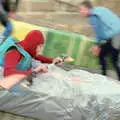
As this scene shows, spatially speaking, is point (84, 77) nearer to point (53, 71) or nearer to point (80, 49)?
point (53, 71)

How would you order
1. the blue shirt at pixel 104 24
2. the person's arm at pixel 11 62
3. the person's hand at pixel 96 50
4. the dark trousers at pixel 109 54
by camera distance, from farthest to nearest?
1. the person's hand at pixel 96 50
2. the dark trousers at pixel 109 54
3. the blue shirt at pixel 104 24
4. the person's arm at pixel 11 62

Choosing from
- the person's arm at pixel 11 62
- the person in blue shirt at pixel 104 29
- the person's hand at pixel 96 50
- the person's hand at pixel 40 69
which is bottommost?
the person's hand at pixel 96 50

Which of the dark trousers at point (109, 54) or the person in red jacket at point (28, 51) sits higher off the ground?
the person in red jacket at point (28, 51)

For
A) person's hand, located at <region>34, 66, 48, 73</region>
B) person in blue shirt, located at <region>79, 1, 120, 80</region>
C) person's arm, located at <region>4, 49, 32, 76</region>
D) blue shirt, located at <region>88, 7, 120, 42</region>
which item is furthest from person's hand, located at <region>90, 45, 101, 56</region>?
person's arm, located at <region>4, 49, 32, 76</region>

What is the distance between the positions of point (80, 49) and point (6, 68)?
11.5 ft

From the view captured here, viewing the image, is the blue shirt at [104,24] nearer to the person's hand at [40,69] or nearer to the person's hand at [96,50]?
the person's hand at [96,50]

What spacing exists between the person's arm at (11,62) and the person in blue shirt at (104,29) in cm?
278

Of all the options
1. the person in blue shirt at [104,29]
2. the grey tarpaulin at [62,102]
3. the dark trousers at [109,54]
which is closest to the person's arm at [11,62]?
the grey tarpaulin at [62,102]

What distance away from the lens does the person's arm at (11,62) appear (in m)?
6.39

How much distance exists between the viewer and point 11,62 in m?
6.42

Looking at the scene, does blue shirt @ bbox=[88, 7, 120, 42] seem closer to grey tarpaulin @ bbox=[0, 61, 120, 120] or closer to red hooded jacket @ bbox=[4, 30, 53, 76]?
red hooded jacket @ bbox=[4, 30, 53, 76]

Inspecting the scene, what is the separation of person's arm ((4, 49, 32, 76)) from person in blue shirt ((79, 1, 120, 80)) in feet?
9.11

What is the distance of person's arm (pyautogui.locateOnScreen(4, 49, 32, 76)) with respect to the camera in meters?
6.39

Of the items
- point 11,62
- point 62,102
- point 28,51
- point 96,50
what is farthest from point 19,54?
point 96,50
